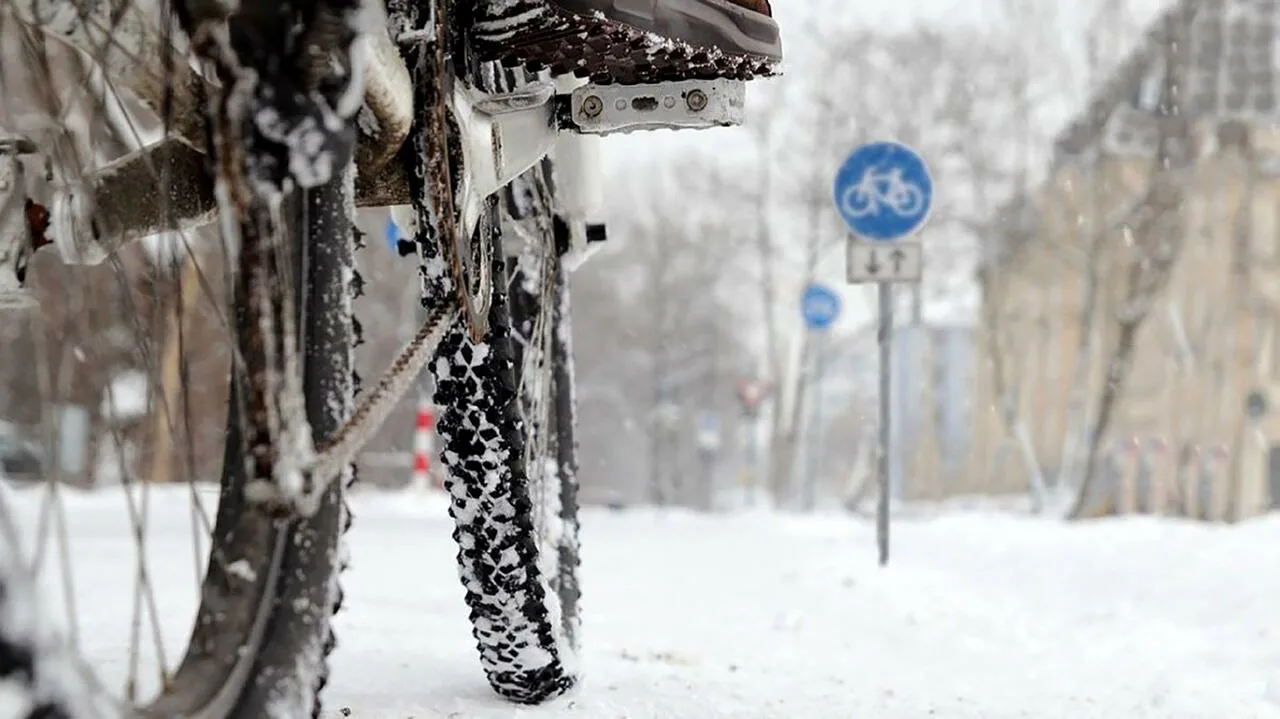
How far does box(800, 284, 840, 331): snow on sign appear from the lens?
14.8 metres

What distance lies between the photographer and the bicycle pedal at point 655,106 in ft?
7.77

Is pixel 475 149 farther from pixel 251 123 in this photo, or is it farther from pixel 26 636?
pixel 26 636

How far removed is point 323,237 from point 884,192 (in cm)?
→ 680

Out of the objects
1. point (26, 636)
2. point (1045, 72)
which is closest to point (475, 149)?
point (26, 636)

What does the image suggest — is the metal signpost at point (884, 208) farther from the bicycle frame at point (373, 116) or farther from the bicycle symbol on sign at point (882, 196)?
the bicycle frame at point (373, 116)

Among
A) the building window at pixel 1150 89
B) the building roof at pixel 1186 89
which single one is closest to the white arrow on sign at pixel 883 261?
the building roof at pixel 1186 89

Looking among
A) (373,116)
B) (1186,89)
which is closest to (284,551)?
(373,116)

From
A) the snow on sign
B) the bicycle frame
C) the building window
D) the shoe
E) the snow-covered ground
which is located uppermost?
the building window

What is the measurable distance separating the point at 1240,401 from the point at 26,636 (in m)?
36.8

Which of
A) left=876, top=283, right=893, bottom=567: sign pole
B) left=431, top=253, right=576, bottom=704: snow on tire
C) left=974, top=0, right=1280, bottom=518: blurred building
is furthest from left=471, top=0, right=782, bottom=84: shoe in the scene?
left=974, top=0, right=1280, bottom=518: blurred building

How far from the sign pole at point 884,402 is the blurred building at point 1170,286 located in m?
12.0

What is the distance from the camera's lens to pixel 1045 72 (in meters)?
22.8

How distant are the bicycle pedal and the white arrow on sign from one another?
5.75m

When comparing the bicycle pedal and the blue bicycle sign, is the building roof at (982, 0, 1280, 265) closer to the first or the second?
the blue bicycle sign
